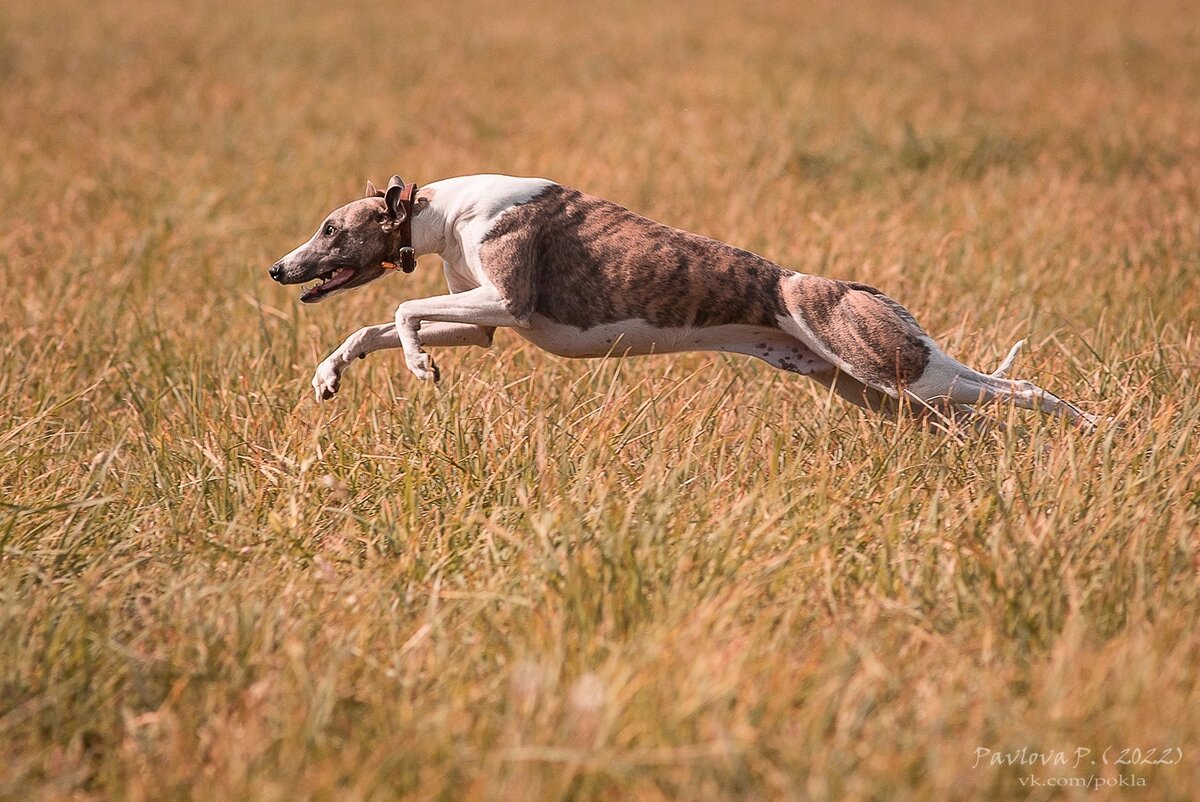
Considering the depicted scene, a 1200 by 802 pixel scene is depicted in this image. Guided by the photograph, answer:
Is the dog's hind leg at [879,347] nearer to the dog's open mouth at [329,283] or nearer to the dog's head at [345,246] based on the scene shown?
the dog's head at [345,246]

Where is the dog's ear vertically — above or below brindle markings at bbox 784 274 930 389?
above

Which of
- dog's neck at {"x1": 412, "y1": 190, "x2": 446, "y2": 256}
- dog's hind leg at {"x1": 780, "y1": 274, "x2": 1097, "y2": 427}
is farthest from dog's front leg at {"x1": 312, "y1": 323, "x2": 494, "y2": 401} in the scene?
dog's hind leg at {"x1": 780, "y1": 274, "x2": 1097, "y2": 427}

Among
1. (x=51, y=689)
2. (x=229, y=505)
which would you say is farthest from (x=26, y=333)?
(x=51, y=689)

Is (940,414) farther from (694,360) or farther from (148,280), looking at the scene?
(148,280)

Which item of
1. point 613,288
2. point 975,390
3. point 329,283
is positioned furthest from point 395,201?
point 975,390

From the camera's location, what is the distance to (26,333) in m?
5.70

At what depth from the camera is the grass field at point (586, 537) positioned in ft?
9.17

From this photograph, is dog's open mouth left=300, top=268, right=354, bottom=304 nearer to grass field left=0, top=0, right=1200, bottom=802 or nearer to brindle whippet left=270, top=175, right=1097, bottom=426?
brindle whippet left=270, top=175, right=1097, bottom=426

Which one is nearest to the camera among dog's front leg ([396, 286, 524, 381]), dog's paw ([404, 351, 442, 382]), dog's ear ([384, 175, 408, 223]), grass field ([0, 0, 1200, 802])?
grass field ([0, 0, 1200, 802])

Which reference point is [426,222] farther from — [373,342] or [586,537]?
[586,537]

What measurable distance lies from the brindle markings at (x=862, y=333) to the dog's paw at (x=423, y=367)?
1.19 meters

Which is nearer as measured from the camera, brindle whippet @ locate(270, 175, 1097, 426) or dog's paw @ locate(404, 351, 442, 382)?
dog's paw @ locate(404, 351, 442, 382)

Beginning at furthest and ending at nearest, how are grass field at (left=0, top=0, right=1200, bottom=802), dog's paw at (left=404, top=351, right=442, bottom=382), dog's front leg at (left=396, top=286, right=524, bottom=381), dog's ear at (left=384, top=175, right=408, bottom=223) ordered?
dog's ear at (left=384, top=175, right=408, bottom=223)
dog's front leg at (left=396, top=286, right=524, bottom=381)
dog's paw at (left=404, top=351, right=442, bottom=382)
grass field at (left=0, top=0, right=1200, bottom=802)

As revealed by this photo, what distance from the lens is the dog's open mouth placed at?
15.1 ft
